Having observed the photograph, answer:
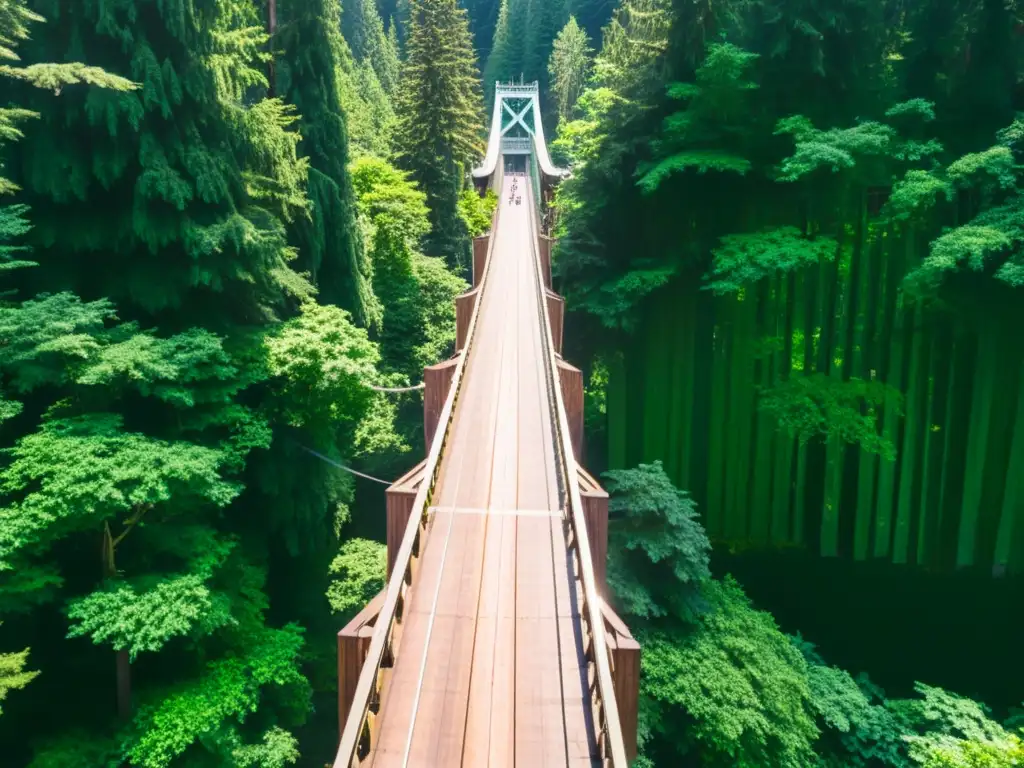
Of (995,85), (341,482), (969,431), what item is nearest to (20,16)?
(341,482)

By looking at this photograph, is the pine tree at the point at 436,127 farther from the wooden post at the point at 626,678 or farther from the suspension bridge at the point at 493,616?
the wooden post at the point at 626,678

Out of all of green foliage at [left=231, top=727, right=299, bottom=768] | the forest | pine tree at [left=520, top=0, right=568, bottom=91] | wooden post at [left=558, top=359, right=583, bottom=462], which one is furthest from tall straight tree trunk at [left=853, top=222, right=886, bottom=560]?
pine tree at [left=520, top=0, right=568, bottom=91]

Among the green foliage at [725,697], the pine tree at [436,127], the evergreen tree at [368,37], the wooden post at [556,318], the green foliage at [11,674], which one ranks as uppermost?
the evergreen tree at [368,37]

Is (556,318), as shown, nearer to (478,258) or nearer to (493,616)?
(478,258)

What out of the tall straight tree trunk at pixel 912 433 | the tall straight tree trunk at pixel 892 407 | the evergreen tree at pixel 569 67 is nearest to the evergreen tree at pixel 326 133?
the tall straight tree trunk at pixel 892 407

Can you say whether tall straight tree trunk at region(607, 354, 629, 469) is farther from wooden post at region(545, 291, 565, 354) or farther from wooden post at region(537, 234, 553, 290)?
wooden post at region(545, 291, 565, 354)

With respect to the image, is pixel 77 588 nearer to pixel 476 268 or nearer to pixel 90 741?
pixel 90 741
